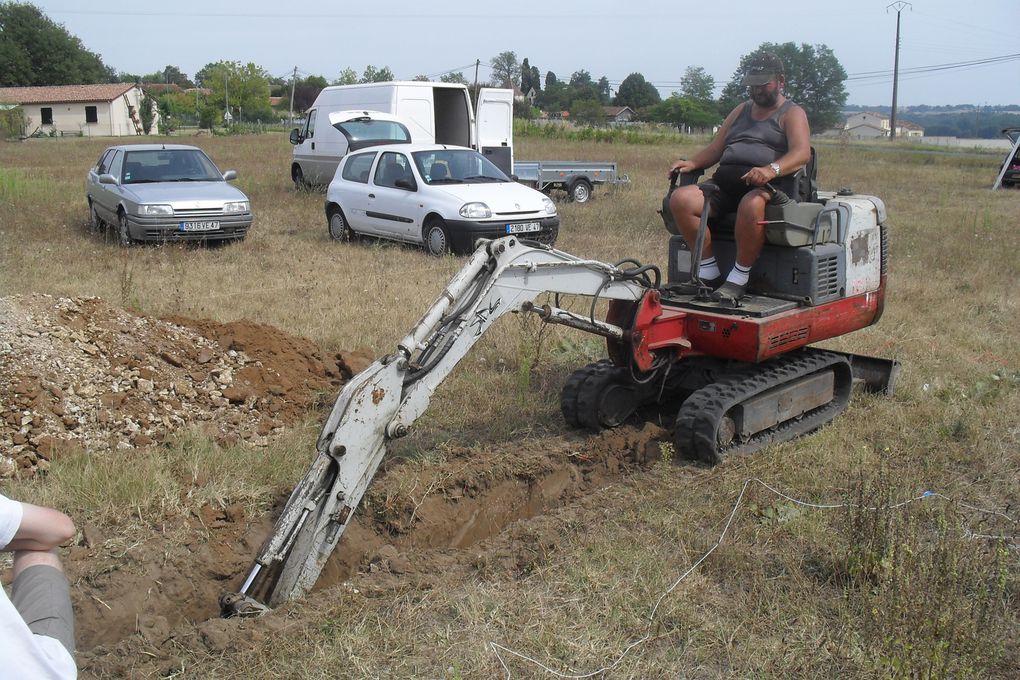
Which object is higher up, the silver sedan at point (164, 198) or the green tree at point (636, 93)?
the green tree at point (636, 93)

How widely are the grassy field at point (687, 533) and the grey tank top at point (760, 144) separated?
2043 mm

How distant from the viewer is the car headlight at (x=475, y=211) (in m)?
13.7

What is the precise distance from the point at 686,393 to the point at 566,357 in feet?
5.32

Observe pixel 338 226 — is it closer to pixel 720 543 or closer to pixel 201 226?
pixel 201 226

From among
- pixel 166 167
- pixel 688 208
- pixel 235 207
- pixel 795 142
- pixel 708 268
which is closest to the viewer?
pixel 795 142

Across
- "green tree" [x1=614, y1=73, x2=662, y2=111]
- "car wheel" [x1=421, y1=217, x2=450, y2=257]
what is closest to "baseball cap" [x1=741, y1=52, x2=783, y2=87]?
"car wheel" [x1=421, y1=217, x2=450, y2=257]

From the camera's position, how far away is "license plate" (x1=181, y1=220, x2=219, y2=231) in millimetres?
14148

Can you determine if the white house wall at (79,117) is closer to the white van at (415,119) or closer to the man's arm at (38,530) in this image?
the white van at (415,119)

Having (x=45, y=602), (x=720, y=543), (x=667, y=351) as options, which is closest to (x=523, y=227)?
(x=667, y=351)

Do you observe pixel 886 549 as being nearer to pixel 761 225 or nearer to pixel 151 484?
pixel 761 225

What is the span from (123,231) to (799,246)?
36.4 ft

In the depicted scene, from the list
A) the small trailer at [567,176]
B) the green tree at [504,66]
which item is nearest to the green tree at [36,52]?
the green tree at [504,66]

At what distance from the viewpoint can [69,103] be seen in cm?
7494

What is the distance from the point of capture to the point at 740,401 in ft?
20.6
